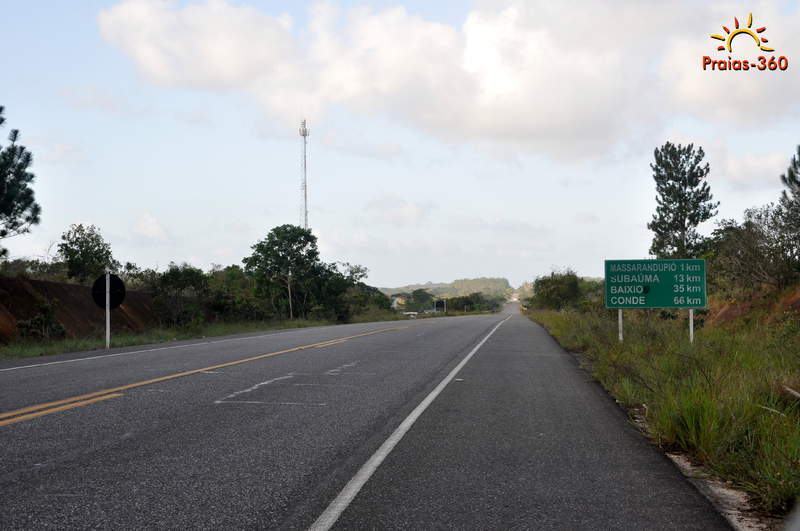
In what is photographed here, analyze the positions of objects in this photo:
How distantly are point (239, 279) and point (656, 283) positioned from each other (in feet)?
181

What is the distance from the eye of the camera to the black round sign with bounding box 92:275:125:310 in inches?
810

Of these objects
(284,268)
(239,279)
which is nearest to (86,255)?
(284,268)

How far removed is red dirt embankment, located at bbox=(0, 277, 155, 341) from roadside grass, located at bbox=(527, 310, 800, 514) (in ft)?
57.9

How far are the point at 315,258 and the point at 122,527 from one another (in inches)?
1937

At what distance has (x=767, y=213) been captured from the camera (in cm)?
2258

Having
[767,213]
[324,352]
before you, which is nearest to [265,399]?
[324,352]

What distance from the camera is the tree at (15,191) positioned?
19.4 meters

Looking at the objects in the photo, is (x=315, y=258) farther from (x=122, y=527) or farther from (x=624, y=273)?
(x=122, y=527)

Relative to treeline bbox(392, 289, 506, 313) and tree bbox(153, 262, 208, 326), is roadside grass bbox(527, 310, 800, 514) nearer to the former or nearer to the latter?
tree bbox(153, 262, 208, 326)

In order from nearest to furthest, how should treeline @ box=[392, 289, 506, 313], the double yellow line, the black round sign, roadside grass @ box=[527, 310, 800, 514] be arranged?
roadside grass @ box=[527, 310, 800, 514] < the double yellow line < the black round sign < treeline @ box=[392, 289, 506, 313]

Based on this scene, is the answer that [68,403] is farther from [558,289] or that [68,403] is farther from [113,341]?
[558,289]

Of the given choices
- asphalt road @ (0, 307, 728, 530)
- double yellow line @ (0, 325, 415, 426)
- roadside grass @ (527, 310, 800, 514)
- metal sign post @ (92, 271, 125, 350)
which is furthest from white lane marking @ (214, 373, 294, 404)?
metal sign post @ (92, 271, 125, 350)

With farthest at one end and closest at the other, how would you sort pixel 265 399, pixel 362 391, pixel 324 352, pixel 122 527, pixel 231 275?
pixel 231 275
pixel 324 352
pixel 362 391
pixel 265 399
pixel 122 527

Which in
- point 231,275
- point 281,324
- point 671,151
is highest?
point 671,151
